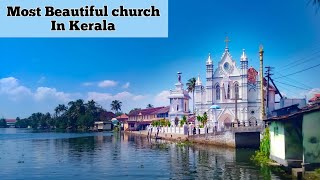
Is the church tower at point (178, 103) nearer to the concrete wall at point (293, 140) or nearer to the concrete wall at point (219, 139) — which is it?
the concrete wall at point (219, 139)

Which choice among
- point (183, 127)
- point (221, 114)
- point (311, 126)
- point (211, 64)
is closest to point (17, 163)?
point (311, 126)

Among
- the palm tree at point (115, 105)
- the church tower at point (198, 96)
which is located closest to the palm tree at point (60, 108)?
the palm tree at point (115, 105)

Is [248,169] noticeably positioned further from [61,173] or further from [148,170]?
[61,173]

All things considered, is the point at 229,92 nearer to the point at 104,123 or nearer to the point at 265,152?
the point at 265,152

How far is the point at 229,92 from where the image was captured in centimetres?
7919

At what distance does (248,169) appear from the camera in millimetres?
30078

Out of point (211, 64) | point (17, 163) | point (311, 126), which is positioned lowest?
point (17, 163)

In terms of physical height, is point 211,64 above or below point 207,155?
Result: above

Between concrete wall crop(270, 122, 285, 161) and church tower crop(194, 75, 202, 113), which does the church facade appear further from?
concrete wall crop(270, 122, 285, 161)

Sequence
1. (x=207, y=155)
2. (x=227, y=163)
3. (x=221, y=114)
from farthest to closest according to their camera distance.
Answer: (x=221, y=114), (x=207, y=155), (x=227, y=163)

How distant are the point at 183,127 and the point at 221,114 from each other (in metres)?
11.5

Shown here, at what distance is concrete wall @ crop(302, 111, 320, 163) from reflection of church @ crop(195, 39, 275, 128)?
161 feet

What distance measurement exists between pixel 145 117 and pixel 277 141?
311 feet

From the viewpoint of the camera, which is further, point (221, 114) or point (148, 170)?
point (221, 114)
